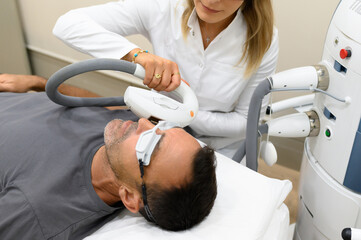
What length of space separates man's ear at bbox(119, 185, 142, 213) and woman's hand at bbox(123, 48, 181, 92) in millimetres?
307

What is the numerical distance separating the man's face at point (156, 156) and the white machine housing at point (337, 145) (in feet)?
1.30

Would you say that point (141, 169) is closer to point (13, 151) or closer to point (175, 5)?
point (13, 151)

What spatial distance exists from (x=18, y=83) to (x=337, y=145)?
4.00ft

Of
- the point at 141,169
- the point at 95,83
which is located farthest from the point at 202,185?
the point at 95,83

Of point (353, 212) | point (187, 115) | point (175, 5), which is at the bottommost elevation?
point (353, 212)

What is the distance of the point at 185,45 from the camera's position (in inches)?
49.8

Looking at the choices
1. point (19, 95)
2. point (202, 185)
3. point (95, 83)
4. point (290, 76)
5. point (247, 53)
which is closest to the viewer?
point (202, 185)

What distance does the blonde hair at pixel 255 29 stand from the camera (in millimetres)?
1165

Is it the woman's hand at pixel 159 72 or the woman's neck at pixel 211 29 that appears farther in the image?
the woman's neck at pixel 211 29

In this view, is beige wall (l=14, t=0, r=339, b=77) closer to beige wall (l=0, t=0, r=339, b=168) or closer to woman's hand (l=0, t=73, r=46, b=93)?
beige wall (l=0, t=0, r=339, b=168)

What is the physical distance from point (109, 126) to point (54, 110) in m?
0.27

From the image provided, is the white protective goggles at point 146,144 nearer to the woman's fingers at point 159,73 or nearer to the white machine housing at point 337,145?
the woman's fingers at point 159,73

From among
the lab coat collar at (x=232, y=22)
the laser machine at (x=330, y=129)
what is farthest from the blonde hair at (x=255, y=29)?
the laser machine at (x=330, y=129)

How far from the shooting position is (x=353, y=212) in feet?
3.53
